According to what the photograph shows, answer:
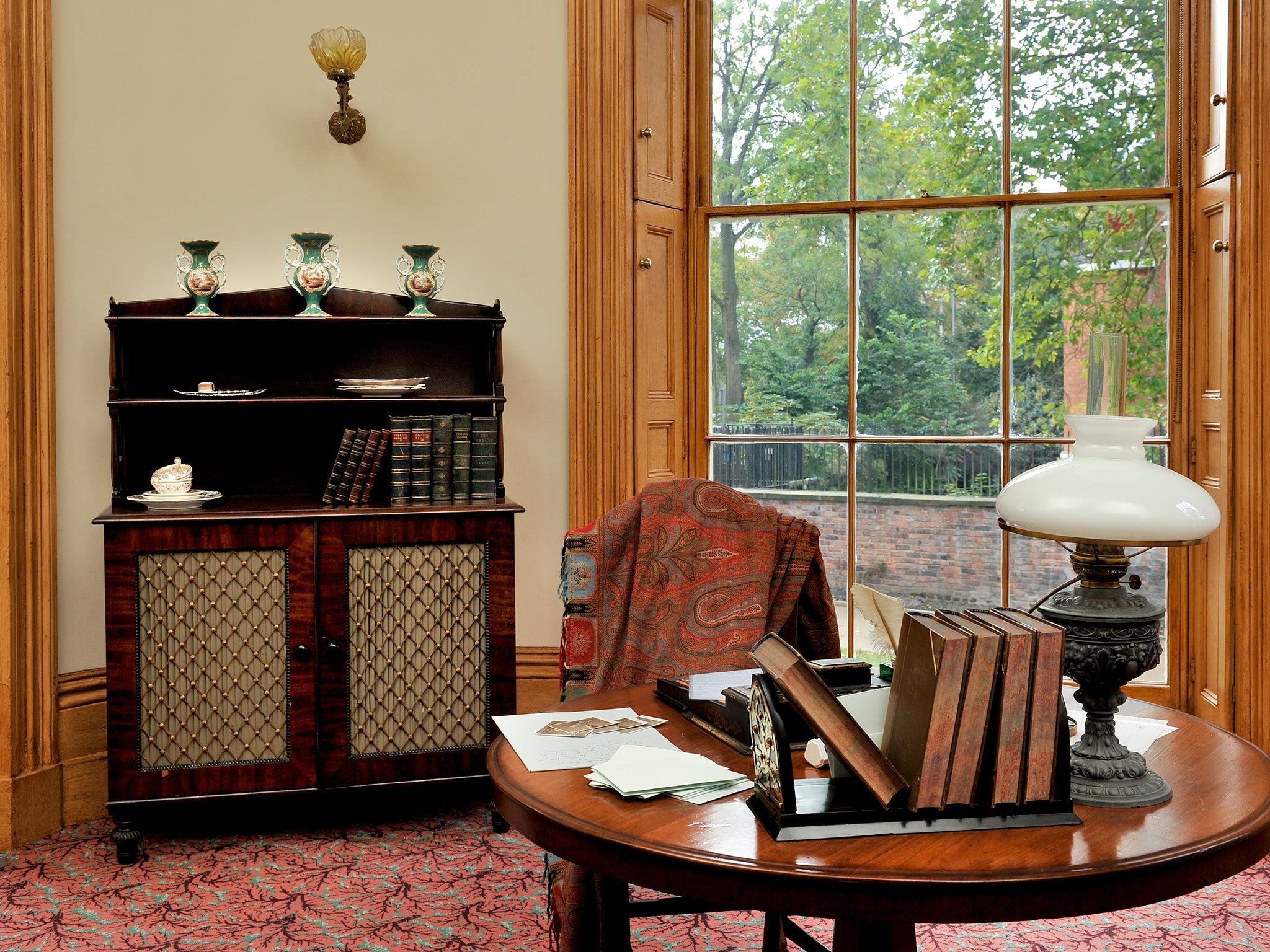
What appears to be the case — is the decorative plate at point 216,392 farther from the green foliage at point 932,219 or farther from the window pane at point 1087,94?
the window pane at point 1087,94

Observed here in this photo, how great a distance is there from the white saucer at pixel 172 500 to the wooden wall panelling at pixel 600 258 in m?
1.26

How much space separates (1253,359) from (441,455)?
8.77ft

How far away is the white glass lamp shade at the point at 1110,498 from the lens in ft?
4.52

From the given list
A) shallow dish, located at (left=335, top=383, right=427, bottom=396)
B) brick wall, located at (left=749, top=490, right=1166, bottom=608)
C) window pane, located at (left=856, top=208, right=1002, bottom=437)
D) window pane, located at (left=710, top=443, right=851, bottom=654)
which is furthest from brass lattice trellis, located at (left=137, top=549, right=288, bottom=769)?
window pane, located at (left=856, top=208, right=1002, bottom=437)

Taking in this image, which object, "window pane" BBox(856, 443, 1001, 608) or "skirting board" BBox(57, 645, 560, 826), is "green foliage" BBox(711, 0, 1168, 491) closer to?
"window pane" BBox(856, 443, 1001, 608)

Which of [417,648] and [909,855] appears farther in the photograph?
[417,648]

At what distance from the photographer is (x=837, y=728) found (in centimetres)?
135

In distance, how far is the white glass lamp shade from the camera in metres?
1.38

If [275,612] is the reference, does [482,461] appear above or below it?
above

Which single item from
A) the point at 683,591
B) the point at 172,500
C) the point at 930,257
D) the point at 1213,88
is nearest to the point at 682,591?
the point at 683,591

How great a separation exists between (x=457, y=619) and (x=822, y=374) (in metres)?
1.64

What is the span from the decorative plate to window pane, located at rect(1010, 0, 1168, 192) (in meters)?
2.78

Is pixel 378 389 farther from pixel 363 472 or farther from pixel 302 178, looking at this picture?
pixel 302 178

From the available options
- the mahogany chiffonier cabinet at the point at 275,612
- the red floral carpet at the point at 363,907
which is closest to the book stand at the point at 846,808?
the red floral carpet at the point at 363,907
